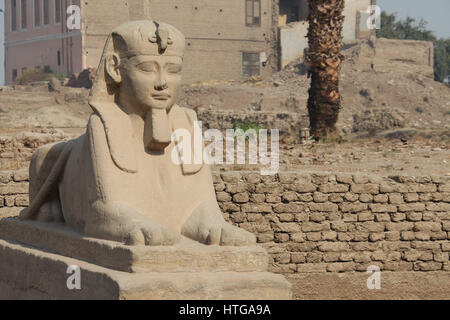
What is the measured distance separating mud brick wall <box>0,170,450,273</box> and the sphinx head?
12.9 feet

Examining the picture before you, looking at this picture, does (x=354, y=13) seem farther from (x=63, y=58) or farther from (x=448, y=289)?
(x=448, y=289)

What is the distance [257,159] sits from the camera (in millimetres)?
12938

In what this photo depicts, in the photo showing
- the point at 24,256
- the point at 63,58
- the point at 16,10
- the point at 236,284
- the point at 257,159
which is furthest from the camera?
the point at 16,10

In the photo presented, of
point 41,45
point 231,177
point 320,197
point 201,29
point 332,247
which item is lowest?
point 332,247

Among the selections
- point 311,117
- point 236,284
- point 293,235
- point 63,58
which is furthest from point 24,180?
point 63,58

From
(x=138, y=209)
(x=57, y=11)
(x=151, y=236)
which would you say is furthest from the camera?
(x=57, y=11)

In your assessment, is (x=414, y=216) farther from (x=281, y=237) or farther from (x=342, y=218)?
(x=281, y=237)

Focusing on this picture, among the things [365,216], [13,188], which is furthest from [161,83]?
[365,216]

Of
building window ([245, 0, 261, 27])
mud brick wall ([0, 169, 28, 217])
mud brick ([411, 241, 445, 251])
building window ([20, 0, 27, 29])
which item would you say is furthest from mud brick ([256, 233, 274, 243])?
building window ([20, 0, 27, 29])

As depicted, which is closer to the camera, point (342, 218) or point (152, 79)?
point (152, 79)

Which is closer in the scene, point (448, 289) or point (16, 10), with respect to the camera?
point (448, 289)

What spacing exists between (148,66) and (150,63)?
23 millimetres

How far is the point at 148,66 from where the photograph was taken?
5562 millimetres

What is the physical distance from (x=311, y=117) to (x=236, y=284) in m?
10.9
